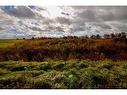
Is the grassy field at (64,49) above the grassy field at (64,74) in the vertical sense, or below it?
above

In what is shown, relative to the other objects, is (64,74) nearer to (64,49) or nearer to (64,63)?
(64,63)

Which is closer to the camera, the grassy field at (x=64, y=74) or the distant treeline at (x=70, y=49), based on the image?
the grassy field at (x=64, y=74)

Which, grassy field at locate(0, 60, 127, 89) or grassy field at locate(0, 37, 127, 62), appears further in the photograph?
grassy field at locate(0, 37, 127, 62)

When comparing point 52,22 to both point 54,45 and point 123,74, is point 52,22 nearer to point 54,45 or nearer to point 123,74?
Result: point 54,45

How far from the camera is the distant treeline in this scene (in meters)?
4.62

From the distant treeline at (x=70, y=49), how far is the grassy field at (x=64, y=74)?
0.07m

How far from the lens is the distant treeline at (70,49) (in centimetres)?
462

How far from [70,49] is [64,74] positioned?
33 cm

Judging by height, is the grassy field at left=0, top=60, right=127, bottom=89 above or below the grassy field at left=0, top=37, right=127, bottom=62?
below

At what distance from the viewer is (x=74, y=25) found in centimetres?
465

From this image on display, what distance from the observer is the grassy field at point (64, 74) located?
14.8 ft

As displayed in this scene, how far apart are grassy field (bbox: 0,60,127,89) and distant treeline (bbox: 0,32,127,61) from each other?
75 mm

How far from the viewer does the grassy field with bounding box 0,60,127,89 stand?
4.52m
